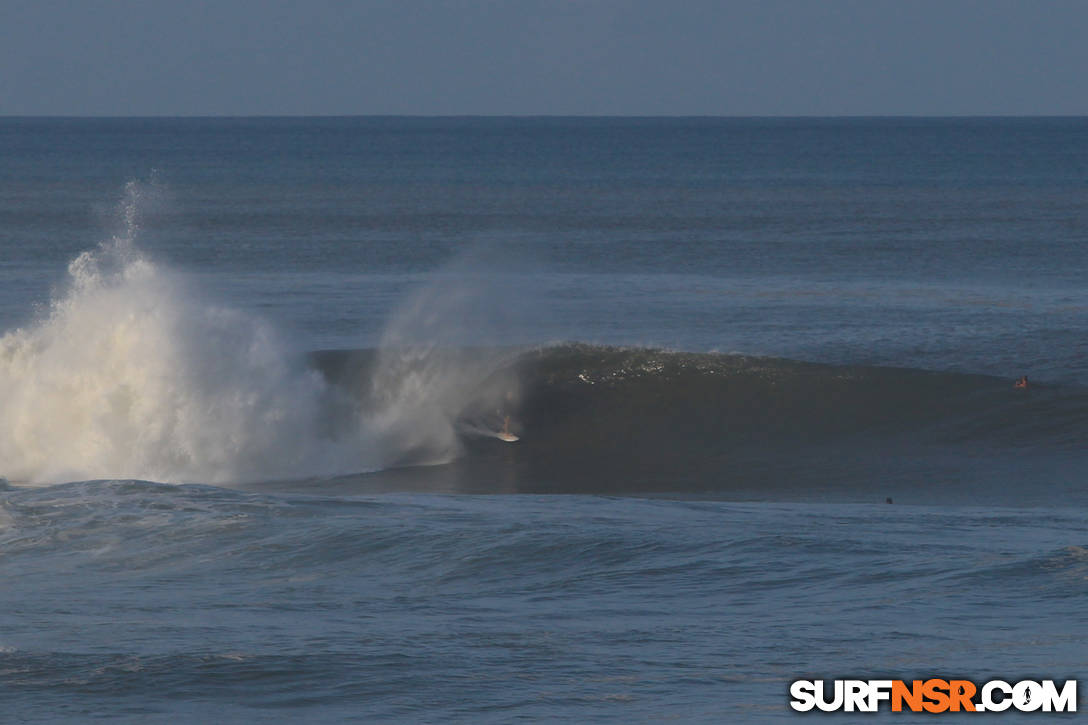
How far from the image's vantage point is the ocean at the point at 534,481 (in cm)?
1291

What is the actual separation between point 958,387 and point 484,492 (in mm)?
11450

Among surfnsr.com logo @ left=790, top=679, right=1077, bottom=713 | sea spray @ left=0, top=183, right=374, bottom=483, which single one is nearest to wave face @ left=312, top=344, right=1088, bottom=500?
sea spray @ left=0, top=183, right=374, bottom=483

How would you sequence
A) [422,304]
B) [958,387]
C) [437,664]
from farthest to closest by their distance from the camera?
[422,304], [958,387], [437,664]

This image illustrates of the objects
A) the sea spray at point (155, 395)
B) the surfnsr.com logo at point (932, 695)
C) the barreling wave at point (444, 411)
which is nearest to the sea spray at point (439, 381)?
the barreling wave at point (444, 411)

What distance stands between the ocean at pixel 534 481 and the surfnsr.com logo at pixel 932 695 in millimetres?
249

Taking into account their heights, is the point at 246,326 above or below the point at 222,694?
above

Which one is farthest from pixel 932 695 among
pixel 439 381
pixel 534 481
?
pixel 439 381

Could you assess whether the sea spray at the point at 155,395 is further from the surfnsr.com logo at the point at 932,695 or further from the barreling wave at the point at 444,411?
the surfnsr.com logo at the point at 932,695

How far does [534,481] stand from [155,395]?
6.56 metres

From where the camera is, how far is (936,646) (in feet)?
43.7

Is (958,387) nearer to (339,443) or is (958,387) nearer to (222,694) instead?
(339,443)

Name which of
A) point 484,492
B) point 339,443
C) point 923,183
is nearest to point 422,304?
point 339,443

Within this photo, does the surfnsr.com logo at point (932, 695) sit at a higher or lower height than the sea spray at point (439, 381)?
lower

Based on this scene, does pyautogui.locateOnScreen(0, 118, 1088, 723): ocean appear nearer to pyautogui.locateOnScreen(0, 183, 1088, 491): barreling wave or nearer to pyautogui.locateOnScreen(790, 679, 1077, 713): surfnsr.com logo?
pyautogui.locateOnScreen(0, 183, 1088, 491): barreling wave
